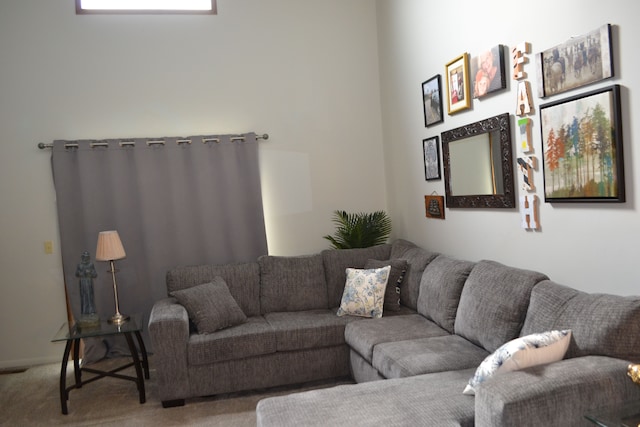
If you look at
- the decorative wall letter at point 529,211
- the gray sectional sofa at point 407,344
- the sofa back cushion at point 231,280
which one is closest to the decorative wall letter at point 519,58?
the decorative wall letter at point 529,211

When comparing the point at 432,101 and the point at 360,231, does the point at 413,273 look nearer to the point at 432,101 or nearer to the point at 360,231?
the point at 360,231

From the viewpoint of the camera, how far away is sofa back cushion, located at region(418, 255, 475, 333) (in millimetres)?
3285

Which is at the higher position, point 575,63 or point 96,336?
point 575,63

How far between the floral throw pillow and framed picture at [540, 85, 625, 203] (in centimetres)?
137

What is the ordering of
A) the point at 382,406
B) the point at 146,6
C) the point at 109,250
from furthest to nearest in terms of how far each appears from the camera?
1. the point at 146,6
2. the point at 109,250
3. the point at 382,406

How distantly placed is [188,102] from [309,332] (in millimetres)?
2354

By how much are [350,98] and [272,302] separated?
6.77ft

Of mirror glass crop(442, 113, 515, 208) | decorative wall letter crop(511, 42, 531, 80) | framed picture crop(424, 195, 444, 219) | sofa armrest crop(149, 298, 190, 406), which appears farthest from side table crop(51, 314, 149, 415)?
decorative wall letter crop(511, 42, 531, 80)

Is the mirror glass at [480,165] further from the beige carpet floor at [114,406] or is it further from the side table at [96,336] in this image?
the side table at [96,336]

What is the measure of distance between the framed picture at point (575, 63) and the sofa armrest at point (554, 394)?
1.28 m

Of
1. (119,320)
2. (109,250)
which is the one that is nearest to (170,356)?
(119,320)

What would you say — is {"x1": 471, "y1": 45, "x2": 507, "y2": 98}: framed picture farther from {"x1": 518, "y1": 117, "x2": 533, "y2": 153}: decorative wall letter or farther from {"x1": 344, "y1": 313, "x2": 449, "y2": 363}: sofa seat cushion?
{"x1": 344, "y1": 313, "x2": 449, "y2": 363}: sofa seat cushion

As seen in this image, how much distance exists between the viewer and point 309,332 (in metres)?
3.63

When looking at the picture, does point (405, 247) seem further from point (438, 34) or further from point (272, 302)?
point (438, 34)
